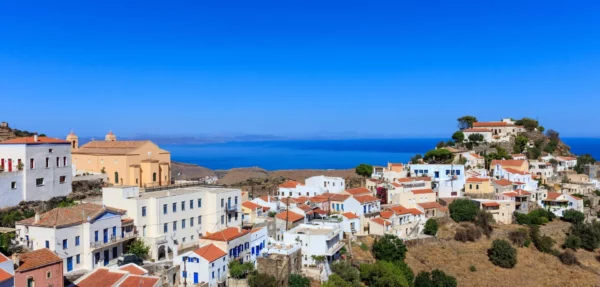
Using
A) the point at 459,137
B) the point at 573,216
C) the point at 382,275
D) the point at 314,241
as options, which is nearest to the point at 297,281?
the point at 314,241

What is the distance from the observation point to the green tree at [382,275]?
32438 millimetres

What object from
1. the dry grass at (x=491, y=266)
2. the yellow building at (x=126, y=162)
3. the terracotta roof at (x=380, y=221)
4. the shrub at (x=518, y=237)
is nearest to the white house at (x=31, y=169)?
the yellow building at (x=126, y=162)

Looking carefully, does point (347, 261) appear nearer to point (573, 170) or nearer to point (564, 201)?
point (564, 201)

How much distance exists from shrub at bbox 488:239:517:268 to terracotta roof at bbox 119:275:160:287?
27.9 metres

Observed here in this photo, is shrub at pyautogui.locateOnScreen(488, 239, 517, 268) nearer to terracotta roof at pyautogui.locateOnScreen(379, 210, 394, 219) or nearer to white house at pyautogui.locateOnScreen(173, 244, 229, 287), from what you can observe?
terracotta roof at pyautogui.locateOnScreen(379, 210, 394, 219)

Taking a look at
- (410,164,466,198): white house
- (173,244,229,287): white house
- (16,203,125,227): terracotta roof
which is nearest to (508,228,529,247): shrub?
(410,164,466,198): white house

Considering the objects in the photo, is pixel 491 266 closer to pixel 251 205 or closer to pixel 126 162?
pixel 251 205

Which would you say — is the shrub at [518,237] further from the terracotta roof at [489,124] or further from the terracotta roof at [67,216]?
the terracotta roof at [489,124]

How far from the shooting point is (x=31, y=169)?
31906 mm

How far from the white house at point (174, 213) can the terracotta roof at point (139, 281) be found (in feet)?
17.1

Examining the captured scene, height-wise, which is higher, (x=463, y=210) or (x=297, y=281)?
(x=463, y=210)

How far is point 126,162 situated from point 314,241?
16.1 m

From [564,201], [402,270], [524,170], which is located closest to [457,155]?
[524,170]

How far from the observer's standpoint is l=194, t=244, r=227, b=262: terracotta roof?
2690 cm
